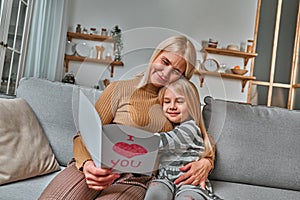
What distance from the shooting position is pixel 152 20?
4.23m

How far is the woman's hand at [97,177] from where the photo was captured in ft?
3.70

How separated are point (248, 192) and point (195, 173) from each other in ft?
0.98

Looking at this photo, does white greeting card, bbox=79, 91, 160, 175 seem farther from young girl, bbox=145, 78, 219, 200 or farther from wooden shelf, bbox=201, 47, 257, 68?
wooden shelf, bbox=201, 47, 257, 68

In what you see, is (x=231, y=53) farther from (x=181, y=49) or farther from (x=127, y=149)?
(x=127, y=149)

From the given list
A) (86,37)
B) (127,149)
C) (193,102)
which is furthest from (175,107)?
(86,37)

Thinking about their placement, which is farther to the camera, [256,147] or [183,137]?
[256,147]

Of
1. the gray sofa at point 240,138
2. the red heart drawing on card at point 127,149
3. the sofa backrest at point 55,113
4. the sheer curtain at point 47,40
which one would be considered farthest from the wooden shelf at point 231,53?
the red heart drawing on card at point 127,149

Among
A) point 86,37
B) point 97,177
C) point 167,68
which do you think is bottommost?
point 97,177

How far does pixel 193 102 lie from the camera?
1.36 m

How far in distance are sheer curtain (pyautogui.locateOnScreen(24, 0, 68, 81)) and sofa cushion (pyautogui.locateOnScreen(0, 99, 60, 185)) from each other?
5.41 ft

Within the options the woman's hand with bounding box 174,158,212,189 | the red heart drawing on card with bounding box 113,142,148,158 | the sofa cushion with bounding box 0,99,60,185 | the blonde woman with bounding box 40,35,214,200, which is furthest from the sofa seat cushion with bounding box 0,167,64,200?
the woman's hand with bounding box 174,158,212,189

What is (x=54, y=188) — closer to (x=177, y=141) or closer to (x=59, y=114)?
(x=177, y=141)

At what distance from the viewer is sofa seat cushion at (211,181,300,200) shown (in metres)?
1.47

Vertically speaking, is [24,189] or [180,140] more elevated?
[180,140]
